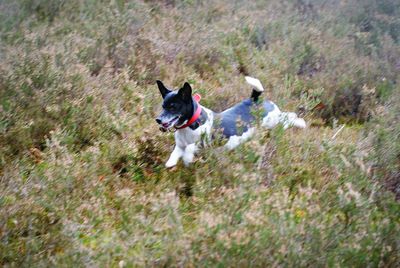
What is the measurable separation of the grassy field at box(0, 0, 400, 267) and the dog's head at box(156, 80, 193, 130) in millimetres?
398

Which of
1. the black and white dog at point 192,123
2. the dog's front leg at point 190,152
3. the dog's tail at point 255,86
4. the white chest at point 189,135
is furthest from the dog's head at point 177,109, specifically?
the dog's tail at point 255,86

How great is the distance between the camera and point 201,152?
4262mm

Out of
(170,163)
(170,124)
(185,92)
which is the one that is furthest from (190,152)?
(185,92)

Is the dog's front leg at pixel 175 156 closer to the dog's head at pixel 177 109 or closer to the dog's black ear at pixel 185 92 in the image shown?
the dog's head at pixel 177 109

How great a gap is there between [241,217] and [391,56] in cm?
568

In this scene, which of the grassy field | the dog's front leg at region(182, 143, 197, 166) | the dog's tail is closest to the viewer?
the grassy field

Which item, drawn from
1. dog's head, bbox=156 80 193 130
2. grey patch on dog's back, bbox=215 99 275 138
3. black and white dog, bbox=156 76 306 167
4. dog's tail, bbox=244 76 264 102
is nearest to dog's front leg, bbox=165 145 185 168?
black and white dog, bbox=156 76 306 167

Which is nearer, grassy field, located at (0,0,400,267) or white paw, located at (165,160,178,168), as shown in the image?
grassy field, located at (0,0,400,267)

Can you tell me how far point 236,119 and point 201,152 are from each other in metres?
0.56

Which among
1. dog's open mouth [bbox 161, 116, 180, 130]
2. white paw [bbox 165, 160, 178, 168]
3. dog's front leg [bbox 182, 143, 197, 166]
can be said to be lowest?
white paw [bbox 165, 160, 178, 168]

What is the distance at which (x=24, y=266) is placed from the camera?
286cm

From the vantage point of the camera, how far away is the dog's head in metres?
4.11

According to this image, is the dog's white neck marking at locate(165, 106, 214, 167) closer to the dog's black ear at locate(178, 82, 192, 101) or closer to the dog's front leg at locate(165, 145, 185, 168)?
the dog's front leg at locate(165, 145, 185, 168)

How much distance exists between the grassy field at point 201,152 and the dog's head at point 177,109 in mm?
398
